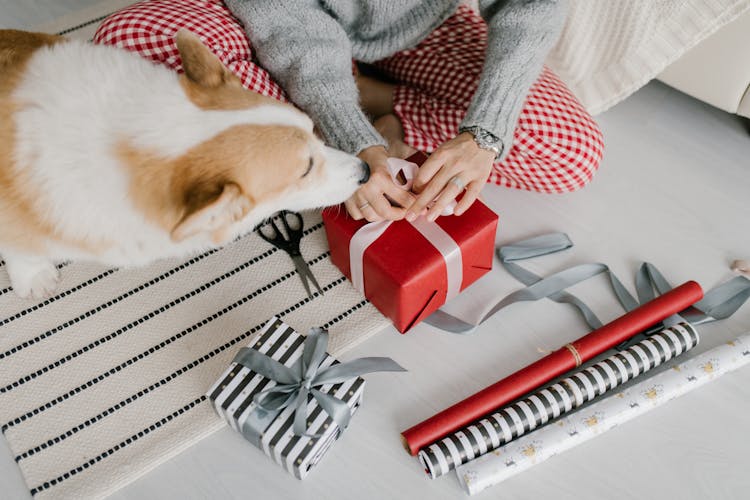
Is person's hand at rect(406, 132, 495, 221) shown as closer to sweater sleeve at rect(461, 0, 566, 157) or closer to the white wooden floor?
sweater sleeve at rect(461, 0, 566, 157)

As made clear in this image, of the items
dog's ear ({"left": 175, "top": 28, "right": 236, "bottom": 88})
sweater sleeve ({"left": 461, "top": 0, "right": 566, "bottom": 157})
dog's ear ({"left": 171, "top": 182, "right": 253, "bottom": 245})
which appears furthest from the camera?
sweater sleeve ({"left": 461, "top": 0, "right": 566, "bottom": 157})

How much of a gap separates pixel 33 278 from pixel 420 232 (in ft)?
2.48

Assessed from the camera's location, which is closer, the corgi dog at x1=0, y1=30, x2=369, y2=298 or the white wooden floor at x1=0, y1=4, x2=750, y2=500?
the corgi dog at x1=0, y1=30, x2=369, y2=298

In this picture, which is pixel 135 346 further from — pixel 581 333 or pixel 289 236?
pixel 581 333

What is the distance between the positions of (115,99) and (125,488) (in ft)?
2.09

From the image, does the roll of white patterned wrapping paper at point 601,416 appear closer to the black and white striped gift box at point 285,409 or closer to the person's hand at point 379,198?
the black and white striped gift box at point 285,409

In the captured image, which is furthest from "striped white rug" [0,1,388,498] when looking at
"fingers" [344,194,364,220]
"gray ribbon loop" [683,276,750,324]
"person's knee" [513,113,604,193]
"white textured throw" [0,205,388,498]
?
"gray ribbon loop" [683,276,750,324]

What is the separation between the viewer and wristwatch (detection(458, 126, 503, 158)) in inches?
42.6

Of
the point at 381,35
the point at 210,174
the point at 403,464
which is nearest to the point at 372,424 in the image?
the point at 403,464

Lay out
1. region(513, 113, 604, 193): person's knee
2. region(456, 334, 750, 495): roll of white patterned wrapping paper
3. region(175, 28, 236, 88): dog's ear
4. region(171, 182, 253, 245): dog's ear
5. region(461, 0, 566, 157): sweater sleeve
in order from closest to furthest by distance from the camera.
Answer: region(171, 182, 253, 245): dog's ear → region(175, 28, 236, 88): dog's ear → region(456, 334, 750, 495): roll of white patterned wrapping paper → region(461, 0, 566, 157): sweater sleeve → region(513, 113, 604, 193): person's knee

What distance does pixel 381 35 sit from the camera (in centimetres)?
128

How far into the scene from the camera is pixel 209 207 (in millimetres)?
753

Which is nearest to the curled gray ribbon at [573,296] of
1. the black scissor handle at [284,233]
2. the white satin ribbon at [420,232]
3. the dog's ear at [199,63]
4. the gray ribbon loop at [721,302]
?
the gray ribbon loop at [721,302]

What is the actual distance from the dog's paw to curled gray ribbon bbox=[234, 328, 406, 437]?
46 cm
